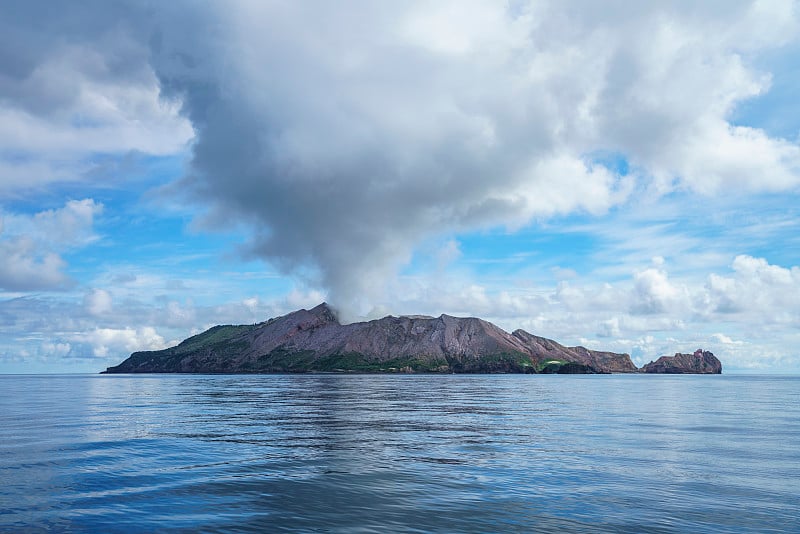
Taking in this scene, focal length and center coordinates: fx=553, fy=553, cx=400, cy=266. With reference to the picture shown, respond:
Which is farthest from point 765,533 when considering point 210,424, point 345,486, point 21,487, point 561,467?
point 210,424

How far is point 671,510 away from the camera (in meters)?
27.6

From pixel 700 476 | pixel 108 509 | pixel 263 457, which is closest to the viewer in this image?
pixel 108 509

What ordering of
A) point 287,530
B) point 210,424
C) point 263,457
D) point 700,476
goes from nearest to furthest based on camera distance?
point 287,530 → point 700,476 → point 263,457 → point 210,424

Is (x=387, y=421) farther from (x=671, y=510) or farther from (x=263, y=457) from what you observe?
(x=671, y=510)

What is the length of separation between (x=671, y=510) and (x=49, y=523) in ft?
96.3

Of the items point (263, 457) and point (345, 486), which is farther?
point (263, 457)

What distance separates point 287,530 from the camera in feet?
78.7

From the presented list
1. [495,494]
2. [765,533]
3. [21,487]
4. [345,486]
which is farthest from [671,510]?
[21,487]

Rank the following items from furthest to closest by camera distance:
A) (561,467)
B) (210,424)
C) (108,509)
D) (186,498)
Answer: (210,424), (561,467), (186,498), (108,509)

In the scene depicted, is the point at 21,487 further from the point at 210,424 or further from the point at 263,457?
the point at 210,424

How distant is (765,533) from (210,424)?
55.4 m

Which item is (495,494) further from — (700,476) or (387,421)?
(387,421)

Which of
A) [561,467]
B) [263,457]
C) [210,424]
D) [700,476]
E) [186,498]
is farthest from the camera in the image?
[210,424]

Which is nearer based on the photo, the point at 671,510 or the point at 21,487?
the point at 671,510
